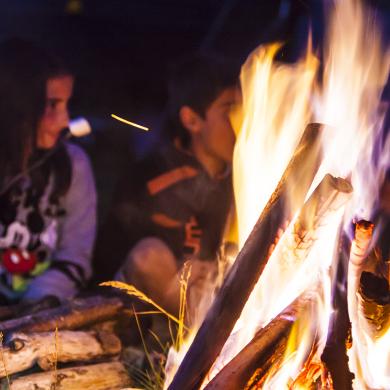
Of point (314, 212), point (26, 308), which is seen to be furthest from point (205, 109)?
point (314, 212)

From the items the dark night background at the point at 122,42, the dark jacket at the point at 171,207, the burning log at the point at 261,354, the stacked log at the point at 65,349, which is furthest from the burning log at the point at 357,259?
the dark night background at the point at 122,42

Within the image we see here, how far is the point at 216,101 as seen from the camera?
4.87 metres

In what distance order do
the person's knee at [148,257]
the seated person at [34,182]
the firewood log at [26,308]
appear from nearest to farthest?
1. the firewood log at [26,308]
2. the seated person at [34,182]
3. the person's knee at [148,257]

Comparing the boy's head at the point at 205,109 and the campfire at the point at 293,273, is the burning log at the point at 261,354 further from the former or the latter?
the boy's head at the point at 205,109

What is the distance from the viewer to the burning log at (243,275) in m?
2.26

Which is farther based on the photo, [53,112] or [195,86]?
[195,86]

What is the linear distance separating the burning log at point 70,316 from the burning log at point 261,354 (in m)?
1.19

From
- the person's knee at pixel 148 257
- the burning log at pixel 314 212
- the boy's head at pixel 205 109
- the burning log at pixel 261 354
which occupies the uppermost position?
the boy's head at pixel 205 109

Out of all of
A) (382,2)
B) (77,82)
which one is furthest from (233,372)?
(77,82)

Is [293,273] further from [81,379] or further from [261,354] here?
[81,379]

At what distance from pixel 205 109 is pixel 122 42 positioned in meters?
3.09

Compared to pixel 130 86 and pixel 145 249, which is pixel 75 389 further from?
pixel 130 86

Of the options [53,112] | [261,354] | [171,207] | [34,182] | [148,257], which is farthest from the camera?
[171,207]

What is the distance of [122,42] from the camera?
298 inches
